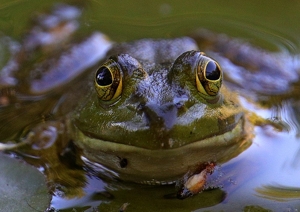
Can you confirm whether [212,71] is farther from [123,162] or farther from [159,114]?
[123,162]

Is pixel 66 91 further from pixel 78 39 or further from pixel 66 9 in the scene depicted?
pixel 66 9

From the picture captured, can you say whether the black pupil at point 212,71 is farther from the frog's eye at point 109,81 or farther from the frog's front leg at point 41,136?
the frog's front leg at point 41,136

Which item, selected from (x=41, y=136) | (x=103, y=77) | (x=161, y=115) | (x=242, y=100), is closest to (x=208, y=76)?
(x=161, y=115)

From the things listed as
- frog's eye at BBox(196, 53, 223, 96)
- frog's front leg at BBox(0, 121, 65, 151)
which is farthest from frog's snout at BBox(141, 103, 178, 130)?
frog's front leg at BBox(0, 121, 65, 151)

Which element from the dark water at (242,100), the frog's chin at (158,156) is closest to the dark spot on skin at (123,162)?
the frog's chin at (158,156)

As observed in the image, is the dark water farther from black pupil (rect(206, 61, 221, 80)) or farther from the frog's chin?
black pupil (rect(206, 61, 221, 80))

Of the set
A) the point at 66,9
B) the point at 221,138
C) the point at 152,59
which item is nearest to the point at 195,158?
the point at 221,138

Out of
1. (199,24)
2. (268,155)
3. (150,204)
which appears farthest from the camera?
(199,24)
